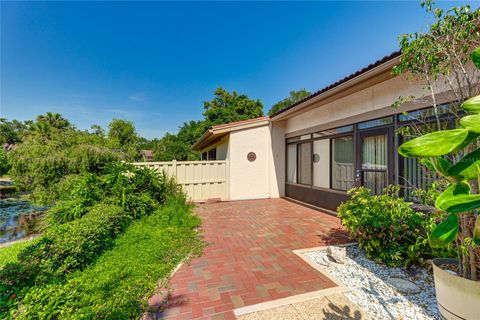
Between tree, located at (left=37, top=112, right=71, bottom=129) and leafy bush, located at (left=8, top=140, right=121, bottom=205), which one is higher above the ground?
tree, located at (left=37, top=112, right=71, bottom=129)

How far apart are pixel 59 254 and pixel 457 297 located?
4876 millimetres

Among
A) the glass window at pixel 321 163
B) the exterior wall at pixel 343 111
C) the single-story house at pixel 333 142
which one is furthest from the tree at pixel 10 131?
the glass window at pixel 321 163

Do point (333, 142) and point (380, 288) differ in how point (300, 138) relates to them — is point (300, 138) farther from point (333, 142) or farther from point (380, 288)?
point (380, 288)

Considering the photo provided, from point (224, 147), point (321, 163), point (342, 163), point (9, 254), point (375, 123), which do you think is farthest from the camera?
point (224, 147)

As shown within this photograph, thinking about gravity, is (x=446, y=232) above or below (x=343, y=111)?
below

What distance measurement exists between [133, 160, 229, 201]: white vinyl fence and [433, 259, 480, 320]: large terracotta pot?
7.79 m

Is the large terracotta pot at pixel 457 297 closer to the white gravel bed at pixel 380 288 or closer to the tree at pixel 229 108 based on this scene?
the white gravel bed at pixel 380 288

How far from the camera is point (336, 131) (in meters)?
6.86

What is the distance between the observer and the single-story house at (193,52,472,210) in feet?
15.3

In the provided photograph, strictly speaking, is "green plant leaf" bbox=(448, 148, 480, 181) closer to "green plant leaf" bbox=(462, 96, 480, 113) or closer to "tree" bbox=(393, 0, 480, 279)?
"tree" bbox=(393, 0, 480, 279)

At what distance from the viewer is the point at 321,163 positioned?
24.9 feet

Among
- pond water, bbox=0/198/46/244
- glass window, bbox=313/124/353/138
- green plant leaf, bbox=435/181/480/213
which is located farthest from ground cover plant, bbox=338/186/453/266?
pond water, bbox=0/198/46/244

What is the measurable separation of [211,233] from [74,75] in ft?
43.7

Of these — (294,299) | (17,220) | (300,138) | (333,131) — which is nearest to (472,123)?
(294,299)
